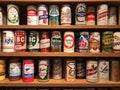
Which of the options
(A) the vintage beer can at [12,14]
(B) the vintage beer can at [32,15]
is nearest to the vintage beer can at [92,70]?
(B) the vintage beer can at [32,15]

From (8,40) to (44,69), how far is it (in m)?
0.30

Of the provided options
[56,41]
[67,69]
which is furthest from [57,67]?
[56,41]

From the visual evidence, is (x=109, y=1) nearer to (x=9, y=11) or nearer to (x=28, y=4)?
(x=28, y=4)

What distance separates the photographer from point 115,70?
52.1 inches

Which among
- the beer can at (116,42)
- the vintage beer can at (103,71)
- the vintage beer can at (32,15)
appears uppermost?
the vintage beer can at (32,15)

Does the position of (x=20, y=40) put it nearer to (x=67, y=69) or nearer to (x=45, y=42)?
(x=45, y=42)

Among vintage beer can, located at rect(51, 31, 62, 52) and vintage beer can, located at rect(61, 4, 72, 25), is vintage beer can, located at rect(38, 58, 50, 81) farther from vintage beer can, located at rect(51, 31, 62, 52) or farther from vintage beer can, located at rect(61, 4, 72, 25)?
vintage beer can, located at rect(61, 4, 72, 25)

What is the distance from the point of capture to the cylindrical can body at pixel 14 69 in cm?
130

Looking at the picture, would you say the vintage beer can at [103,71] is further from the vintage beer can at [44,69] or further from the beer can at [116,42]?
the vintage beer can at [44,69]

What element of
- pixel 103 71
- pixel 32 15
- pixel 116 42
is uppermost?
pixel 32 15

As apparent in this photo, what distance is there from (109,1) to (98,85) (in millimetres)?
557

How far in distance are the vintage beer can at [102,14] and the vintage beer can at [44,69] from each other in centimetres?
44

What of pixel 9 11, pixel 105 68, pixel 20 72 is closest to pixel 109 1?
pixel 105 68

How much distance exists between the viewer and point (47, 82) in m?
1.32
